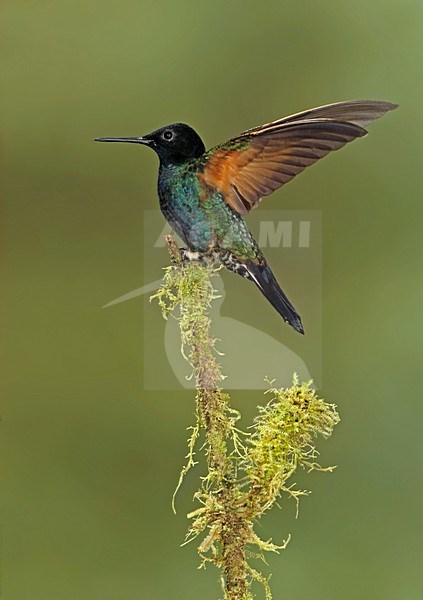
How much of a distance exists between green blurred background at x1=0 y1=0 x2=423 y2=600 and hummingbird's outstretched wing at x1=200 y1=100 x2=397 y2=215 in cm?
93

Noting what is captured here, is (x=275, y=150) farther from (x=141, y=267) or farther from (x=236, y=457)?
(x=141, y=267)

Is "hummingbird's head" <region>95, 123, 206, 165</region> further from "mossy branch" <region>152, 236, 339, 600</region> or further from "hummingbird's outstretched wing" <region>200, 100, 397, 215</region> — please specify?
"mossy branch" <region>152, 236, 339, 600</region>

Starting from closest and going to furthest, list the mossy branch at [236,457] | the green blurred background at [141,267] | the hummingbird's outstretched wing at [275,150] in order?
the mossy branch at [236,457] < the hummingbird's outstretched wing at [275,150] < the green blurred background at [141,267]

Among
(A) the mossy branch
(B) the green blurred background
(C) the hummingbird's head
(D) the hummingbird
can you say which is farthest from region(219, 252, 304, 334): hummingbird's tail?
(B) the green blurred background

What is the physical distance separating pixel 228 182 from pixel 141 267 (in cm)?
102

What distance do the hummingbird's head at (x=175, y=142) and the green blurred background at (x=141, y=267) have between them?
95cm

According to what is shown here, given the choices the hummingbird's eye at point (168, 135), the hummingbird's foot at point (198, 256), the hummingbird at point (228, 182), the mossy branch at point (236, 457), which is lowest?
the mossy branch at point (236, 457)

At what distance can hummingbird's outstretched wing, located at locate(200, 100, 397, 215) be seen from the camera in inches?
33.3

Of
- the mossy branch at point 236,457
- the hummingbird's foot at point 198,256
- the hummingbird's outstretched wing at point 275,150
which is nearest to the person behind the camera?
the mossy branch at point 236,457

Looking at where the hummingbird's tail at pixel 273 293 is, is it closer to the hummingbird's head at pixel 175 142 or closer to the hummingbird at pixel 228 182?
the hummingbird at pixel 228 182

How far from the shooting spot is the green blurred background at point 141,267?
2006 mm

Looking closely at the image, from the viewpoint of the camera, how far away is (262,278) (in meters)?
1.00

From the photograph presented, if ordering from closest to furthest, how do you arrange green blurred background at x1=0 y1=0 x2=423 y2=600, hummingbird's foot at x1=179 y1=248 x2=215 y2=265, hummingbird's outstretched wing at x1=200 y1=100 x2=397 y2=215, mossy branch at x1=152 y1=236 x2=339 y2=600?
1. mossy branch at x1=152 y1=236 x2=339 y2=600
2. hummingbird's outstretched wing at x1=200 y1=100 x2=397 y2=215
3. hummingbird's foot at x1=179 y1=248 x2=215 y2=265
4. green blurred background at x1=0 y1=0 x2=423 y2=600

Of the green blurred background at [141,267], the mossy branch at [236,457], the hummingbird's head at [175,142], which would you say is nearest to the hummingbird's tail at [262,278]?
the hummingbird's head at [175,142]
